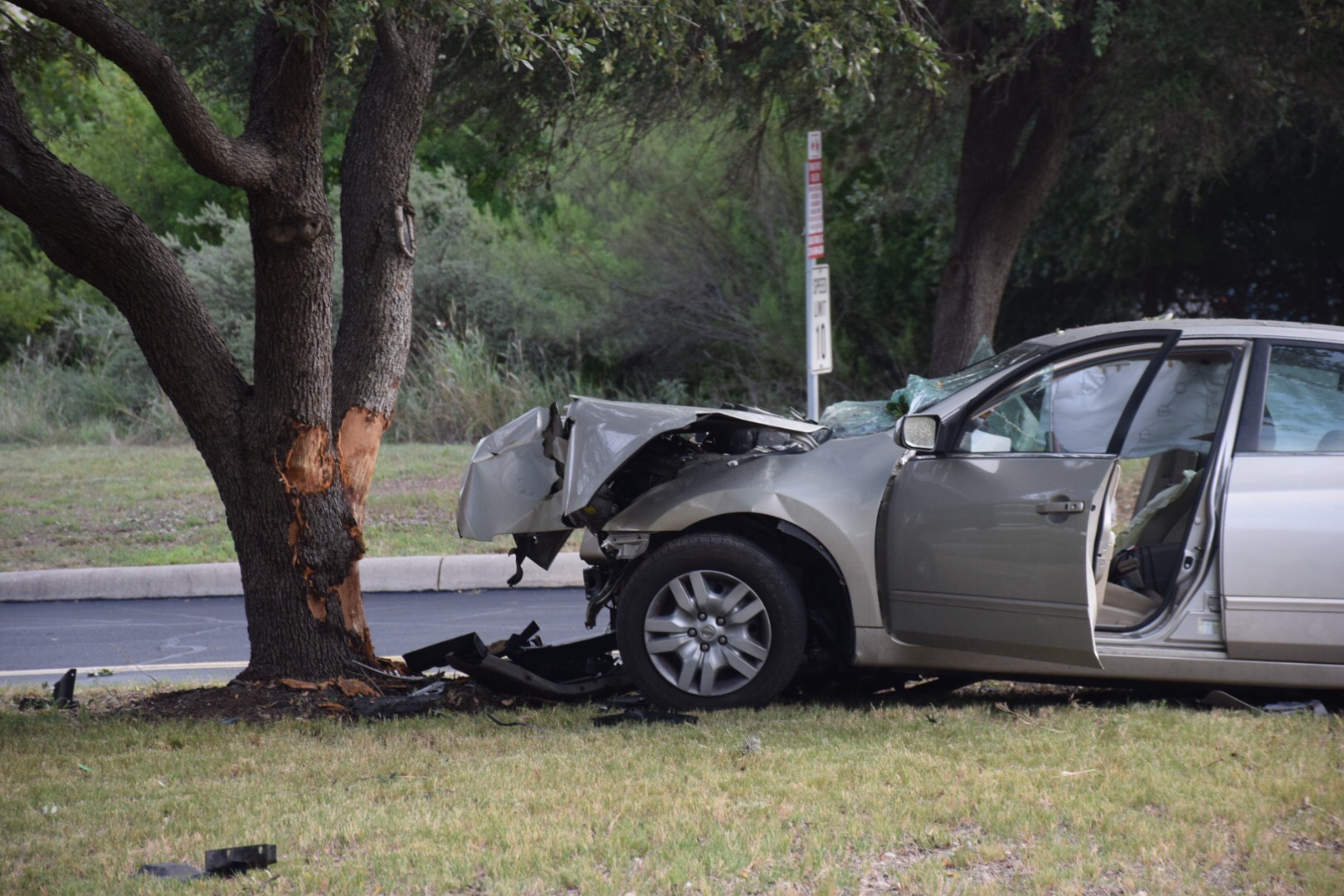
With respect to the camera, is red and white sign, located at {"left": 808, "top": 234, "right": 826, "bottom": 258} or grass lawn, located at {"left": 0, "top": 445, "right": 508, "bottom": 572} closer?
red and white sign, located at {"left": 808, "top": 234, "right": 826, "bottom": 258}

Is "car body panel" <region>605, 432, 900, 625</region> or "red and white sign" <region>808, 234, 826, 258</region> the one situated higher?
"red and white sign" <region>808, 234, 826, 258</region>

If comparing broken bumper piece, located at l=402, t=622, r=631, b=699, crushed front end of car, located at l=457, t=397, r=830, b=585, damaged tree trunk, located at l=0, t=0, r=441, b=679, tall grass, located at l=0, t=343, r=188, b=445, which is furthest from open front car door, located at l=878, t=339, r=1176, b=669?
tall grass, located at l=0, t=343, r=188, b=445

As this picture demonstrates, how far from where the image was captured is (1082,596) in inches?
193

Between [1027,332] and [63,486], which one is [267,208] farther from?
[1027,332]

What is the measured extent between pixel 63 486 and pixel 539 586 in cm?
626

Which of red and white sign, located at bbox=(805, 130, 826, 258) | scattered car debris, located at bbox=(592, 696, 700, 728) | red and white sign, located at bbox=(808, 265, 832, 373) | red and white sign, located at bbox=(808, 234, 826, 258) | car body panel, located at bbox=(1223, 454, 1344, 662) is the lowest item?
scattered car debris, located at bbox=(592, 696, 700, 728)

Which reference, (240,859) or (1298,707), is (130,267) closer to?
(240,859)

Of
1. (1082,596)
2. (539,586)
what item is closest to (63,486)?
(539,586)

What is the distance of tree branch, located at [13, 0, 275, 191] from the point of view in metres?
5.29

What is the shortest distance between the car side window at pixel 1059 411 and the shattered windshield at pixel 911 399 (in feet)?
0.47

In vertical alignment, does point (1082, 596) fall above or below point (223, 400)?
below

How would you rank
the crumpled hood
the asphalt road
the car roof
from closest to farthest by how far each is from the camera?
the car roof → the crumpled hood → the asphalt road

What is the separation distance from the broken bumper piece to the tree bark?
25.0 ft

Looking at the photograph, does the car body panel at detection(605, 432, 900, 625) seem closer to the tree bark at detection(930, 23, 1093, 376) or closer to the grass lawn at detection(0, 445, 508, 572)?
the grass lawn at detection(0, 445, 508, 572)
